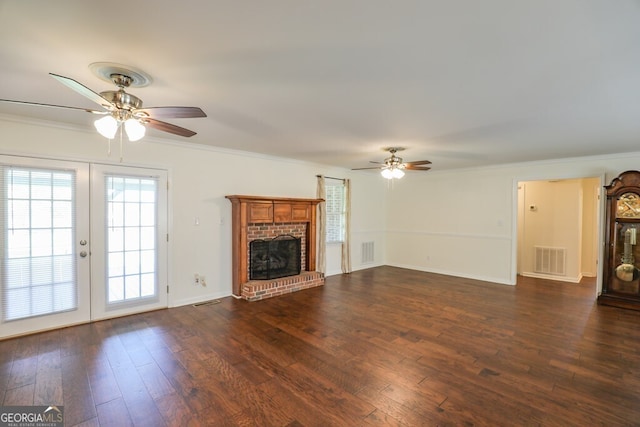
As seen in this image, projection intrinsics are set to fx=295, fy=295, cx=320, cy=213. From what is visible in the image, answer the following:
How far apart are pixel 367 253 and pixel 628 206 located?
482cm

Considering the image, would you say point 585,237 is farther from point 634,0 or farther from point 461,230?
point 634,0

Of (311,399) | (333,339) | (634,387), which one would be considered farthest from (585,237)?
(311,399)

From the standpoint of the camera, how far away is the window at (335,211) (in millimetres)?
6695

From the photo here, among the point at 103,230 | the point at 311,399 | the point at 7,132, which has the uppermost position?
the point at 7,132

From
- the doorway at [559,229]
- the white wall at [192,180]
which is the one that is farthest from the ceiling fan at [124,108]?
the doorway at [559,229]

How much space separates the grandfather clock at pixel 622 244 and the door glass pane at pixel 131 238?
7.03 meters

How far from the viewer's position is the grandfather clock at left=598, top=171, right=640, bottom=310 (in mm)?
4508

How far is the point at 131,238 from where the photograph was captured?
412cm

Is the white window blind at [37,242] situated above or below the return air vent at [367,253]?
above

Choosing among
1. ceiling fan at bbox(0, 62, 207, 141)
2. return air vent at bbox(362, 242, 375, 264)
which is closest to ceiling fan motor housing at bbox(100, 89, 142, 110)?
ceiling fan at bbox(0, 62, 207, 141)

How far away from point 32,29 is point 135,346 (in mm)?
2925

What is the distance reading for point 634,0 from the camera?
136 cm

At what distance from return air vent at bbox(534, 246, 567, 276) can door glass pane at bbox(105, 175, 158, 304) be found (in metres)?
7.81

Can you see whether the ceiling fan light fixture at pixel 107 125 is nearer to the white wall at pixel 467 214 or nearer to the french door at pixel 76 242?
the french door at pixel 76 242
